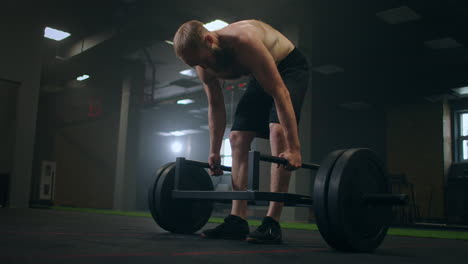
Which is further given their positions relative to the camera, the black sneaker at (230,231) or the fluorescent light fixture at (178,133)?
the fluorescent light fixture at (178,133)

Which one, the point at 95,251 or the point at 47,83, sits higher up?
the point at 47,83

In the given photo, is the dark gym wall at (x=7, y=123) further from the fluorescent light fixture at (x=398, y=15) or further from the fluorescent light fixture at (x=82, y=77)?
the fluorescent light fixture at (x=398, y=15)

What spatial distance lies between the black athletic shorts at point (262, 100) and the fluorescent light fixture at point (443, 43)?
212 inches

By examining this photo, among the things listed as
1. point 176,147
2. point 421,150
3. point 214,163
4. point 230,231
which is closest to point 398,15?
point 421,150

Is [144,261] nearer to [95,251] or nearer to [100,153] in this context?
[95,251]

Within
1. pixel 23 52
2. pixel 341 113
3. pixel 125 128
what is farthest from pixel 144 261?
pixel 341 113

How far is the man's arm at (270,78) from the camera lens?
1526mm

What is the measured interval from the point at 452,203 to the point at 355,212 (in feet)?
24.0

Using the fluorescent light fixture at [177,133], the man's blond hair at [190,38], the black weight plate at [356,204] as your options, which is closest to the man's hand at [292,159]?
the black weight plate at [356,204]

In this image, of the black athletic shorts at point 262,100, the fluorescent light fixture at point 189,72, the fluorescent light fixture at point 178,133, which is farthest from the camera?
the fluorescent light fixture at point 178,133

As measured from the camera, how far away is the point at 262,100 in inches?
75.4

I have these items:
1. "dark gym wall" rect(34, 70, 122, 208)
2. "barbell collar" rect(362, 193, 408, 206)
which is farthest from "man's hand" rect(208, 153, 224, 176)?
"dark gym wall" rect(34, 70, 122, 208)

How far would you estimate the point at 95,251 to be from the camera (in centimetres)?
119

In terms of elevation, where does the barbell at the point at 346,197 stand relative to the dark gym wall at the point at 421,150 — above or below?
below
